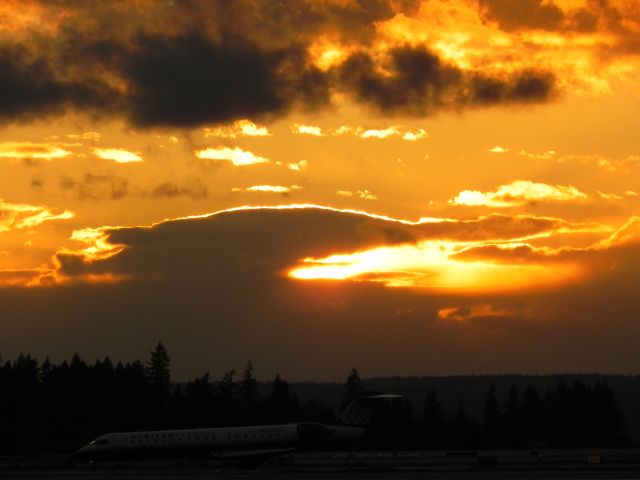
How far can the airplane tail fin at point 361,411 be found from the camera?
349 ft

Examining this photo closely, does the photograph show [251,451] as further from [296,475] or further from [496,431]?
[496,431]

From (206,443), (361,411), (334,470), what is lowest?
(334,470)

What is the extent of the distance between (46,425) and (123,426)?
406 inches

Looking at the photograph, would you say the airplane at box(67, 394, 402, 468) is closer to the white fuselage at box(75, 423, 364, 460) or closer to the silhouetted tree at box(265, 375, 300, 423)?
the white fuselage at box(75, 423, 364, 460)

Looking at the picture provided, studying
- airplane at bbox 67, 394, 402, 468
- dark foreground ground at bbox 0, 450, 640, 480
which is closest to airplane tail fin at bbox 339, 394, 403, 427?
airplane at bbox 67, 394, 402, 468

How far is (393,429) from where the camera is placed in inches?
7475

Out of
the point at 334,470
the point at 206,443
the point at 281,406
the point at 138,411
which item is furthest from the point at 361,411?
the point at 281,406

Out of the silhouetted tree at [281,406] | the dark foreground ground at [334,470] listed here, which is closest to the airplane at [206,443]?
the dark foreground ground at [334,470]

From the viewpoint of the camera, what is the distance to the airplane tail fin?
349ft

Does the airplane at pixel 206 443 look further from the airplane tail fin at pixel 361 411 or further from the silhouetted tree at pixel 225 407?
the silhouetted tree at pixel 225 407

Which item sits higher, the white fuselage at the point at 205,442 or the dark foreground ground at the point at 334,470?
the white fuselage at the point at 205,442

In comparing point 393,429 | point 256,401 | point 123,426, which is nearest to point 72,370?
point 123,426

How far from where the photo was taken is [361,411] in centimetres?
10669

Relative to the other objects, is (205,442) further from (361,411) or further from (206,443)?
(361,411)
